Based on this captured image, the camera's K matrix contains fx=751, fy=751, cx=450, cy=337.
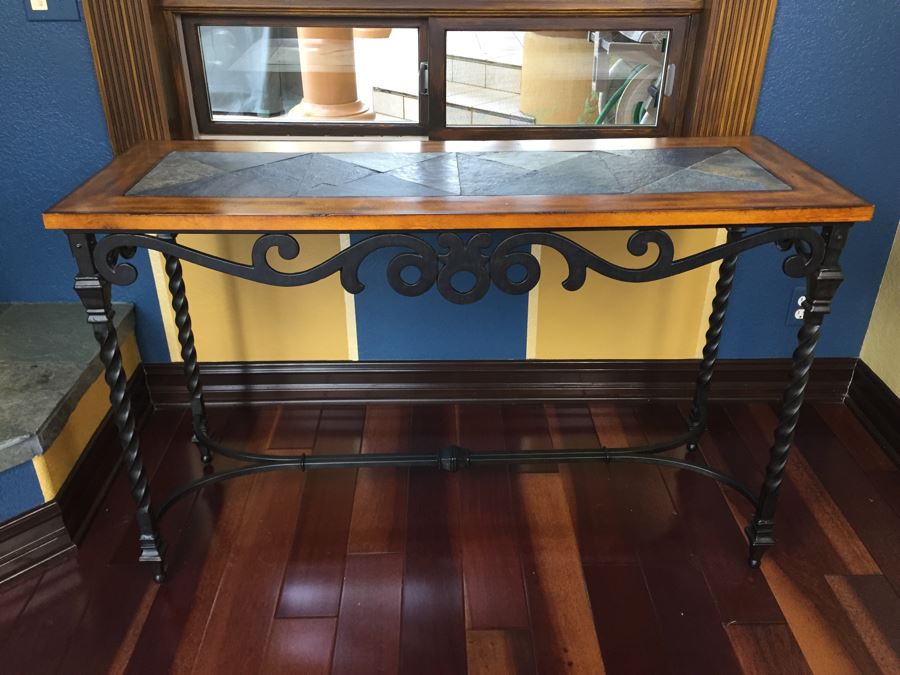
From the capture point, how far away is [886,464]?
2209 millimetres

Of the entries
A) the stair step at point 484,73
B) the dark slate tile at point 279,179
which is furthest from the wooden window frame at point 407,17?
the dark slate tile at point 279,179

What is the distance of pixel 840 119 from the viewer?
2.06m

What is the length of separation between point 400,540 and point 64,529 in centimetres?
83

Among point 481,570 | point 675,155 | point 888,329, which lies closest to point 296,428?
point 481,570

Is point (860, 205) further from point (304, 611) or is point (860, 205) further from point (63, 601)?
point (63, 601)

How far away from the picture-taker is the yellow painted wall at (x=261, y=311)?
2.18 metres

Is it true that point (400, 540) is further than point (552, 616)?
Yes

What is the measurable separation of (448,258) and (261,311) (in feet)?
3.25

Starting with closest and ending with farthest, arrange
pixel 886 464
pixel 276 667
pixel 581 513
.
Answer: pixel 276 667 → pixel 581 513 → pixel 886 464

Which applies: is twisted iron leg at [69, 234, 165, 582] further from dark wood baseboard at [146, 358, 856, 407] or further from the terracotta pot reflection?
the terracotta pot reflection

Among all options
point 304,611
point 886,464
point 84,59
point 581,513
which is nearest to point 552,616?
point 581,513

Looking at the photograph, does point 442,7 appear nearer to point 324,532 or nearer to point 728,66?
point 728,66

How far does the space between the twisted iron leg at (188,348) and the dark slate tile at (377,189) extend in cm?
56

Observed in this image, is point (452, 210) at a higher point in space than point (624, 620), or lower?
higher
